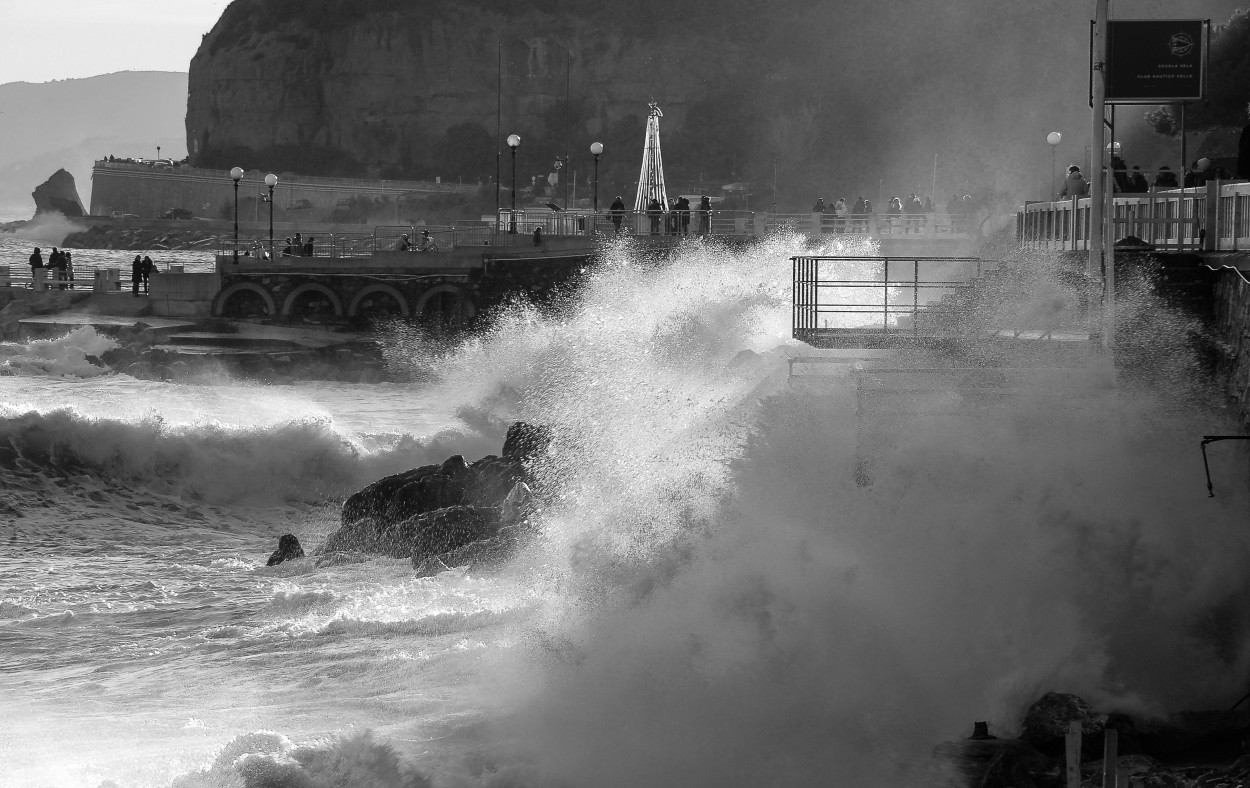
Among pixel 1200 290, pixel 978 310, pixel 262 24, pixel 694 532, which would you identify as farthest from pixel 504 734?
pixel 262 24

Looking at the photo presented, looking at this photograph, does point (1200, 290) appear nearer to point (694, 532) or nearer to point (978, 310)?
point (978, 310)

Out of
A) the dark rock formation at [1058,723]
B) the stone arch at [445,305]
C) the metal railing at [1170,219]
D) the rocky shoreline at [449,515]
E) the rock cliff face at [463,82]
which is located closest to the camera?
A: the dark rock formation at [1058,723]

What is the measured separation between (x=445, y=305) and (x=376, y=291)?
6.77 feet

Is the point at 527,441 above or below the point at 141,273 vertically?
below

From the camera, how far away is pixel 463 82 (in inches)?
5664

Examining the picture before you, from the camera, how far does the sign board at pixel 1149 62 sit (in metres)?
17.5

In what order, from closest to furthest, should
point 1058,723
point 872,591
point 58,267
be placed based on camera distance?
point 1058,723 → point 872,591 → point 58,267

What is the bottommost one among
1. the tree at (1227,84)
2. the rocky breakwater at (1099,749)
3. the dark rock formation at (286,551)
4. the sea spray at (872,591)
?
the dark rock formation at (286,551)

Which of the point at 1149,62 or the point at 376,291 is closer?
the point at 1149,62

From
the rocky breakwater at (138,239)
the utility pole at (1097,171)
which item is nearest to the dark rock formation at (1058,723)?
the utility pole at (1097,171)

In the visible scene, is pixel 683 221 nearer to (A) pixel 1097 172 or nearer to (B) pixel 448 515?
(B) pixel 448 515

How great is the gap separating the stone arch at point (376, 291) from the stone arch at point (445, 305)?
37 cm

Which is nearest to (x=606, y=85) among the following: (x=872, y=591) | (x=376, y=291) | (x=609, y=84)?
(x=609, y=84)

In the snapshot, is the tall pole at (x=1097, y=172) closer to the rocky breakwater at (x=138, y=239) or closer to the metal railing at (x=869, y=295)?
the metal railing at (x=869, y=295)
